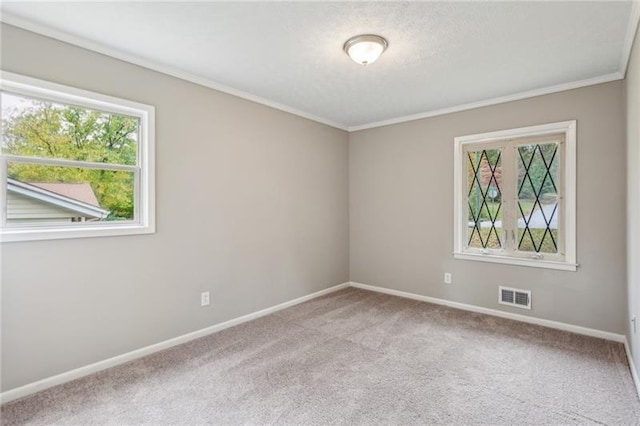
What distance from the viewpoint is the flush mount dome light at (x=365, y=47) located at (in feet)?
7.72

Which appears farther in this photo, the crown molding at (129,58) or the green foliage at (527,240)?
the green foliage at (527,240)

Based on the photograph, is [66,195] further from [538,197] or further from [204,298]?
[538,197]

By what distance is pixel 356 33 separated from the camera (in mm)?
2318

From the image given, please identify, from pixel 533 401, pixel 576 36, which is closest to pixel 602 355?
pixel 533 401

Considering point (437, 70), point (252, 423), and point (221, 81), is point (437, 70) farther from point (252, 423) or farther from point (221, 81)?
point (252, 423)

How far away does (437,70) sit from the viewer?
2.96m

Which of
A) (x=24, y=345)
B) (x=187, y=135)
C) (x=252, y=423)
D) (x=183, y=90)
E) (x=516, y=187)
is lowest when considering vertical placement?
(x=252, y=423)

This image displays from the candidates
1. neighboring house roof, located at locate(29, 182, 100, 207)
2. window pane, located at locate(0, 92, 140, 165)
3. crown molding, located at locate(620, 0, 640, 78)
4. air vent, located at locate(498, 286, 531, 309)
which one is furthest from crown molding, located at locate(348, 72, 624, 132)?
neighboring house roof, located at locate(29, 182, 100, 207)

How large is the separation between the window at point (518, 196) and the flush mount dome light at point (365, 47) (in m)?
2.03

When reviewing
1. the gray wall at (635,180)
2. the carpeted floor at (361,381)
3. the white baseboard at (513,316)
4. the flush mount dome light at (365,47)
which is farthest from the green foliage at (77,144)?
the gray wall at (635,180)

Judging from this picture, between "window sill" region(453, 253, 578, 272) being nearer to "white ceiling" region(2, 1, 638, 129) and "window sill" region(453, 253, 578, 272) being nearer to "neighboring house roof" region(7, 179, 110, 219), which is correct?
"white ceiling" region(2, 1, 638, 129)

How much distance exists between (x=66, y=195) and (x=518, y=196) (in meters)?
4.30

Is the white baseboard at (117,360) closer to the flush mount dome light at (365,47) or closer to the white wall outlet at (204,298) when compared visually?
the white wall outlet at (204,298)

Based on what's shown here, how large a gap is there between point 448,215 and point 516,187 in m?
0.79
